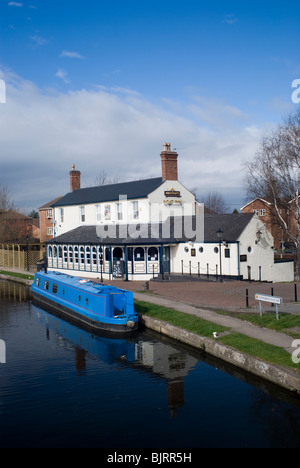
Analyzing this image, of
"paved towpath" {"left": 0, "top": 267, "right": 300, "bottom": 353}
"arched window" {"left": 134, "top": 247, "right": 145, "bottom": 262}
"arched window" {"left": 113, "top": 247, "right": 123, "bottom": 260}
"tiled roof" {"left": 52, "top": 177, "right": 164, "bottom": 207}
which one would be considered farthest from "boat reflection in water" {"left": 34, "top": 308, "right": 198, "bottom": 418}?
"tiled roof" {"left": 52, "top": 177, "right": 164, "bottom": 207}

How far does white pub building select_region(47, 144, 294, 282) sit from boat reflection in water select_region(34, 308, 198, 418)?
9.95 meters

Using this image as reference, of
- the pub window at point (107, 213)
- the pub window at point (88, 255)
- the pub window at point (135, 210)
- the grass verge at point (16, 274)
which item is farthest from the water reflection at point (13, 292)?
the pub window at point (135, 210)

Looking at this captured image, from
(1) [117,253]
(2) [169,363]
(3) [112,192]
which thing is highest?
(3) [112,192]

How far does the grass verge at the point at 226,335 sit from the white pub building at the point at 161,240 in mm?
8453

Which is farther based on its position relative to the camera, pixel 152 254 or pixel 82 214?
pixel 82 214

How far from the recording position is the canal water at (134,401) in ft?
27.8

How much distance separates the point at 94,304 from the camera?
18.1m

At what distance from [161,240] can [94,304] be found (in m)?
10.8

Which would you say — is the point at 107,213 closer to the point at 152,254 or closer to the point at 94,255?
the point at 94,255

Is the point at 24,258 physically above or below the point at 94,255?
below

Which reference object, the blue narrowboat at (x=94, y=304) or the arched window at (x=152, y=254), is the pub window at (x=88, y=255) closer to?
the arched window at (x=152, y=254)

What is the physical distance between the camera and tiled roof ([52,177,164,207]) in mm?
32344

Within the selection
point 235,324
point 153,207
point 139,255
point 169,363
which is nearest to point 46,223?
point 153,207
